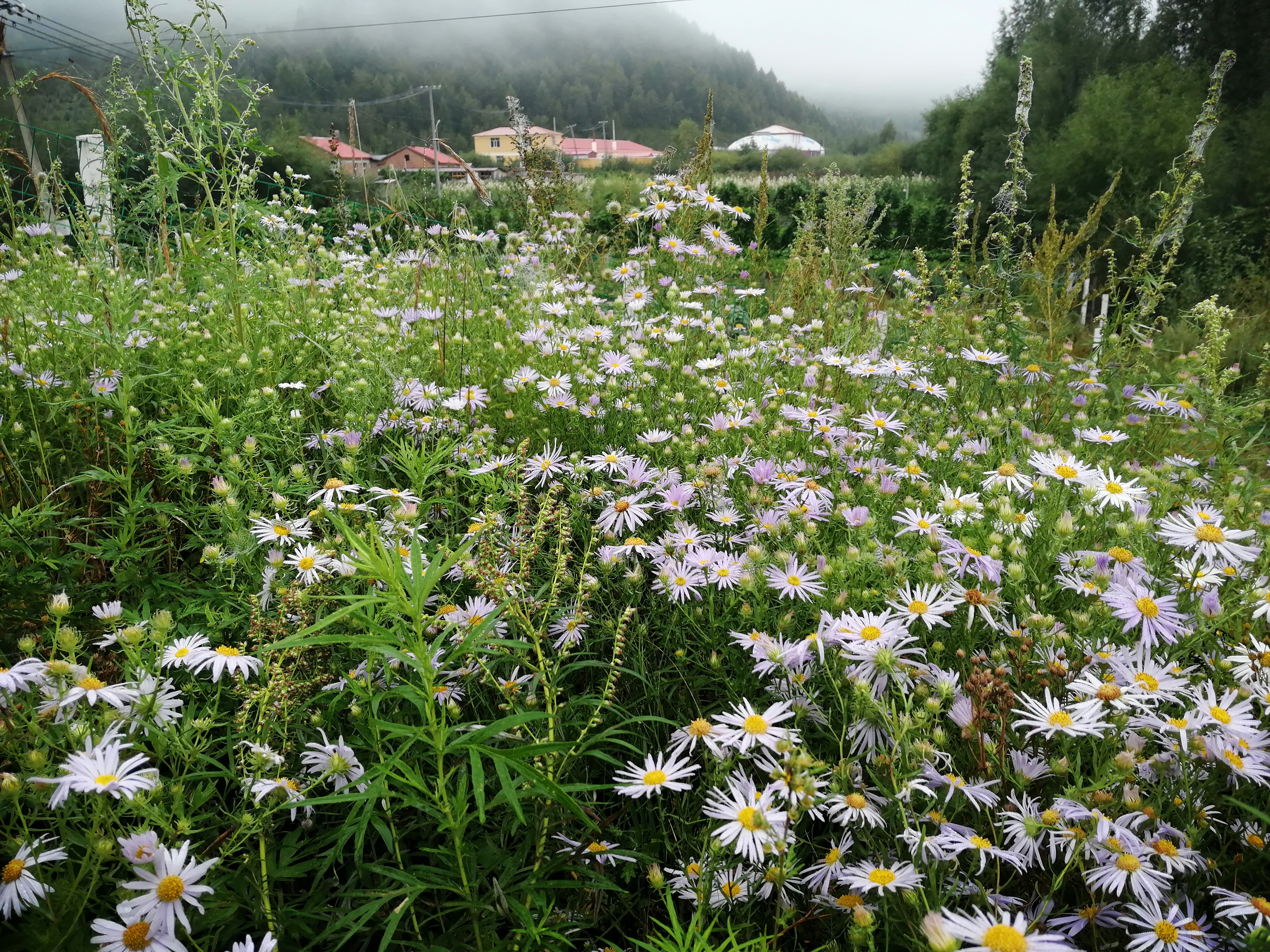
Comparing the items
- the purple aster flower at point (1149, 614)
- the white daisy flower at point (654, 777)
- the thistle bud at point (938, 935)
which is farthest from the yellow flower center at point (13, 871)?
the purple aster flower at point (1149, 614)

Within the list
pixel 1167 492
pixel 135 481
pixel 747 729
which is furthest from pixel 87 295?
pixel 1167 492

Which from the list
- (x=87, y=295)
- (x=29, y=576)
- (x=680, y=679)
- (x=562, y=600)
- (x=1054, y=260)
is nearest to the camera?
(x=29, y=576)

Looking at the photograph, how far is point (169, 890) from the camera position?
0.83 metres

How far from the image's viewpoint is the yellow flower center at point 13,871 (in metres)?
0.82

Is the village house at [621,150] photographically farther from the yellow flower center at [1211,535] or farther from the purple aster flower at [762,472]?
the yellow flower center at [1211,535]

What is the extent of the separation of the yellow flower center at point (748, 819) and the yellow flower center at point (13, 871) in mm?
847

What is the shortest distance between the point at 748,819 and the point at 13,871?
0.86m

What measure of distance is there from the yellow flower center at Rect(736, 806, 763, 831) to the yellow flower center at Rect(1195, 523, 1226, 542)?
1024mm

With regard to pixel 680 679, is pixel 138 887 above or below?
above

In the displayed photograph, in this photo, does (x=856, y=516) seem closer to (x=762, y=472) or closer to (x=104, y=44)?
(x=762, y=472)

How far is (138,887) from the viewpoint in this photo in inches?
32.4

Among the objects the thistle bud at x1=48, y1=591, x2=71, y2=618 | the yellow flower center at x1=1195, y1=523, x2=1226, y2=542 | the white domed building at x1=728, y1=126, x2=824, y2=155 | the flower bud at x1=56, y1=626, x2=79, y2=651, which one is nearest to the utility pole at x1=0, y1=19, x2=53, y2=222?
the thistle bud at x1=48, y1=591, x2=71, y2=618

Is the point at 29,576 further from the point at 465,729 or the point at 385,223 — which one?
the point at 385,223

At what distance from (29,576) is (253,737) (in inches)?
24.7
